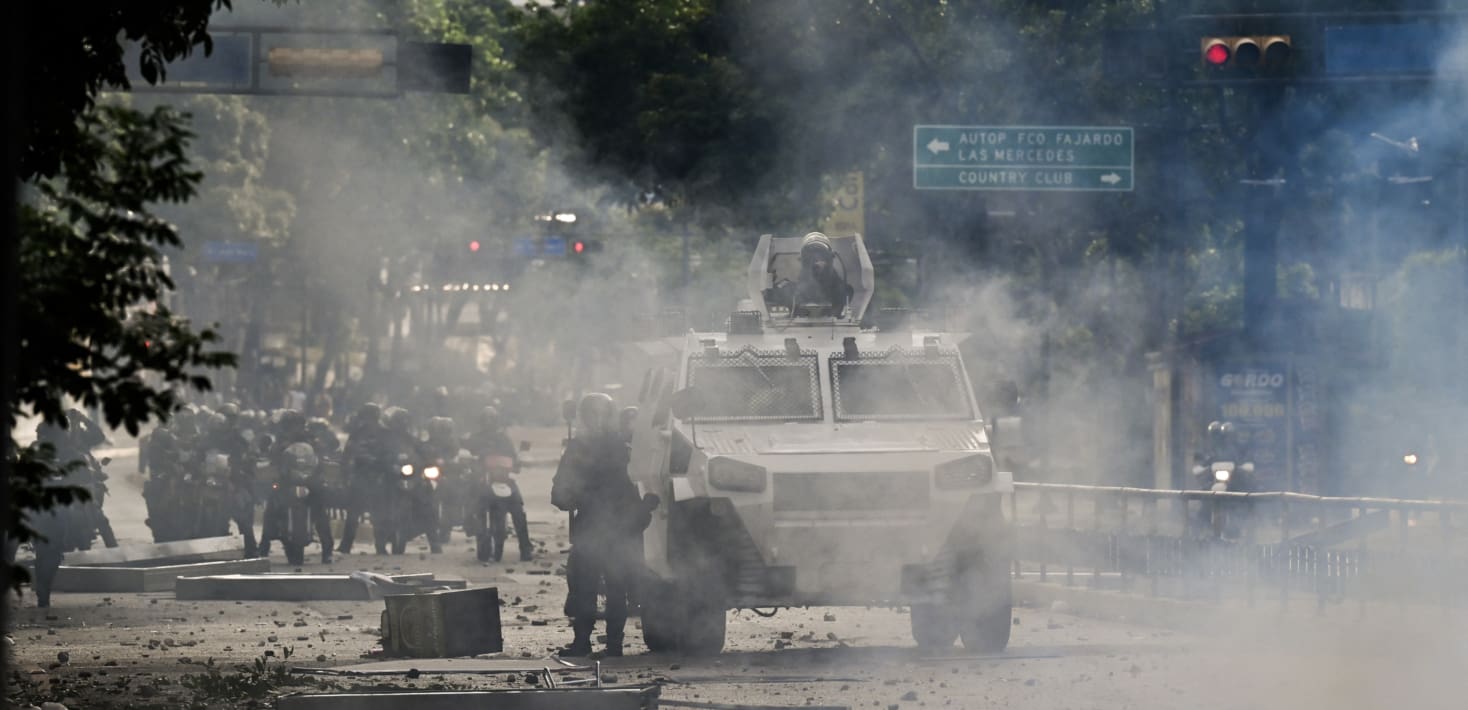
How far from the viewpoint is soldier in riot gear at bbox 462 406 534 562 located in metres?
24.3

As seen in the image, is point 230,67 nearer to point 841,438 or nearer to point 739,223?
point 841,438

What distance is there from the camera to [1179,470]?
2614 cm

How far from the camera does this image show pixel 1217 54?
19406 mm

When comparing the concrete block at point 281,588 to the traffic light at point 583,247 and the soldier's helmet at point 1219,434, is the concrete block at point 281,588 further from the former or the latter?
the traffic light at point 583,247

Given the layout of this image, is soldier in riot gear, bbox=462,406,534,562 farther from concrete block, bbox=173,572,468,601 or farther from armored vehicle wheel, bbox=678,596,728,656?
armored vehicle wheel, bbox=678,596,728,656

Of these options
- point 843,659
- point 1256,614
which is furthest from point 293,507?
point 1256,614

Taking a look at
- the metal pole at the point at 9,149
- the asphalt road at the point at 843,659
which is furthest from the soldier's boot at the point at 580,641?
the metal pole at the point at 9,149

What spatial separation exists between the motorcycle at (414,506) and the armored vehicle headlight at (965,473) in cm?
1195

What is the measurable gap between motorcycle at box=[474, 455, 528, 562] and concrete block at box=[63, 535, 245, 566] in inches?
115

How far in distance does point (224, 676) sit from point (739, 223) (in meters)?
19.3

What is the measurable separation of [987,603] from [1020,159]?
47.3 feet

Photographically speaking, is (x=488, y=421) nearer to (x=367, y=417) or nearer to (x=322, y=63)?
(x=367, y=417)

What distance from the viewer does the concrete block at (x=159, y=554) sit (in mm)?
20547

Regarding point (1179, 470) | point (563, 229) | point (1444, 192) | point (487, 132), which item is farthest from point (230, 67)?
point (487, 132)
